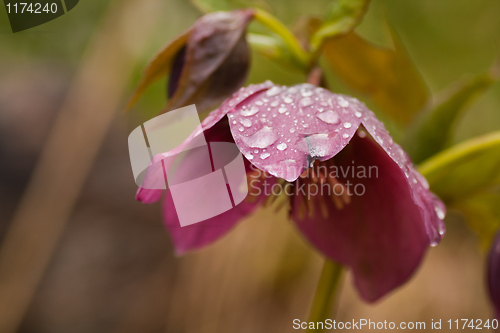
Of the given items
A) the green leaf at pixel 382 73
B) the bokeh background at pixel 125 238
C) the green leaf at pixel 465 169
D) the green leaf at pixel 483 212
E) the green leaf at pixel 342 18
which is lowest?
the bokeh background at pixel 125 238

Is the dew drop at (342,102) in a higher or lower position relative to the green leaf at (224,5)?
lower

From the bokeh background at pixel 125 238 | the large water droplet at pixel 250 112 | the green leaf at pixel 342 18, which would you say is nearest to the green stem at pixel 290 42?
the green leaf at pixel 342 18

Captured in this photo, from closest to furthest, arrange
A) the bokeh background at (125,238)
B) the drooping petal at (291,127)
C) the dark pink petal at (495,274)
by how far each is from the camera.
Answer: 1. the drooping petal at (291,127)
2. the dark pink petal at (495,274)
3. the bokeh background at (125,238)

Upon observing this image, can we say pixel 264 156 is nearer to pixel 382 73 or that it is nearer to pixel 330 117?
pixel 330 117

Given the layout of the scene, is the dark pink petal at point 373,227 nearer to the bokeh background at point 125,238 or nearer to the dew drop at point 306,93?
the dew drop at point 306,93

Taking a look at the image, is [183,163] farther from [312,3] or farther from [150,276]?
[312,3]

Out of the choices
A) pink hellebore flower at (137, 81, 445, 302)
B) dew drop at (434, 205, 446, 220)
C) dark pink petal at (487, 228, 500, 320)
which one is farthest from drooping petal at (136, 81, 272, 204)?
dark pink petal at (487, 228, 500, 320)

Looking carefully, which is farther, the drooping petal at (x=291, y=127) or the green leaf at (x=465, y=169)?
the green leaf at (x=465, y=169)

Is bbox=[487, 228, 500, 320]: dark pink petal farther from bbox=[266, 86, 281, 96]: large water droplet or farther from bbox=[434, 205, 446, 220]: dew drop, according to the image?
bbox=[266, 86, 281, 96]: large water droplet

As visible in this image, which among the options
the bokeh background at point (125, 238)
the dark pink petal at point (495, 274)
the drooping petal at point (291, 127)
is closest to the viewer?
the drooping petal at point (291, 127)
